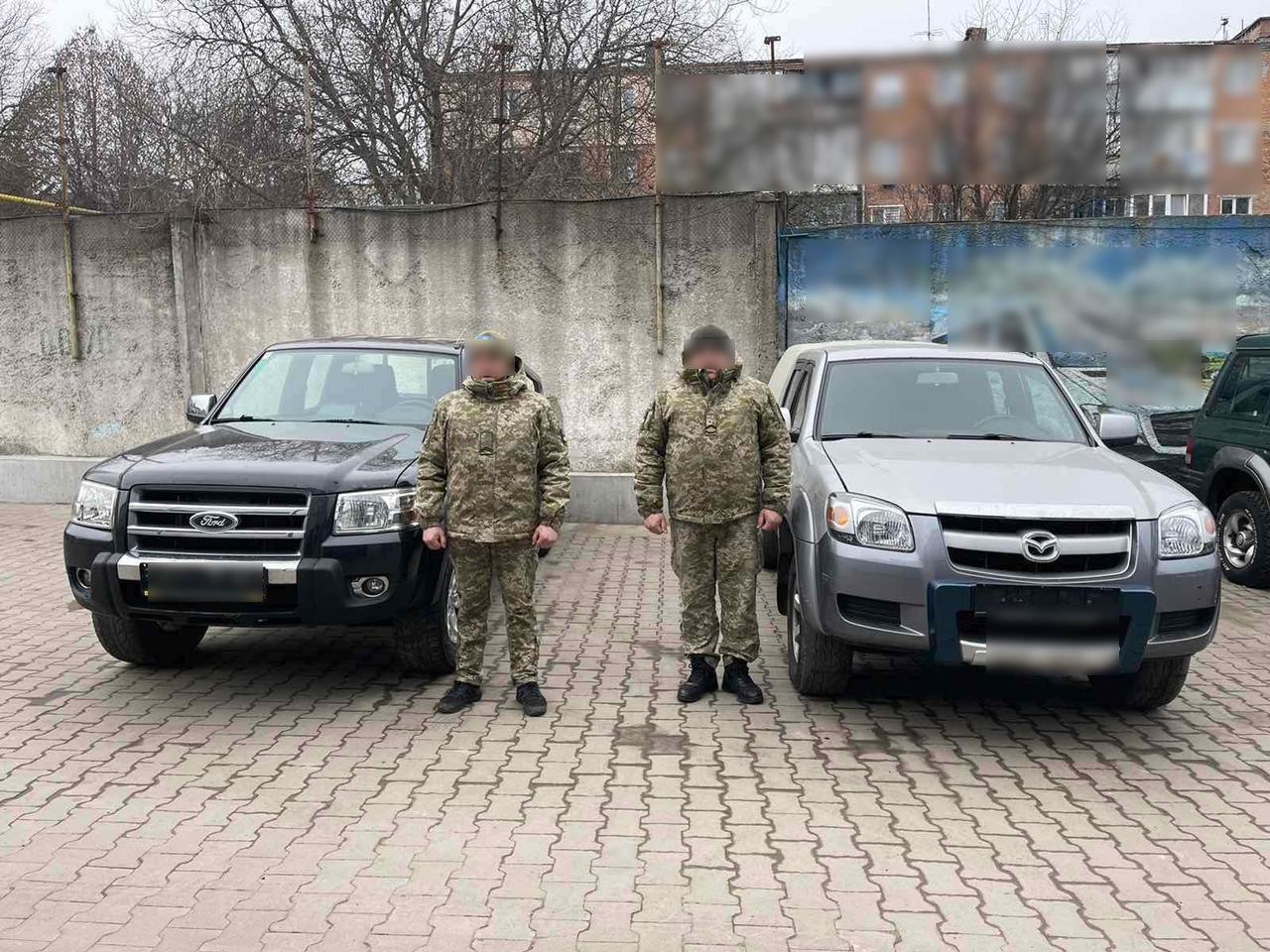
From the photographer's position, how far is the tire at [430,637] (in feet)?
18.9

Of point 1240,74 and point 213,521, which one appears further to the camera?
point 1240,74

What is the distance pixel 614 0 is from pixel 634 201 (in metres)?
7.36

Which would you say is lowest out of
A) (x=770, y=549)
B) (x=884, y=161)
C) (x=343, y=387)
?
(x=770, y=549)

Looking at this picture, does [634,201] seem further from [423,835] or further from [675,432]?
[423,835]

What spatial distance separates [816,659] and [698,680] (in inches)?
23.9

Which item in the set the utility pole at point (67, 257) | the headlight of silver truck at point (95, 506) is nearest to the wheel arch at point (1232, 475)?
the headlight of silver truck at point (95, 506)

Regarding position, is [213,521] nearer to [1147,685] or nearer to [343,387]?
[343,387]

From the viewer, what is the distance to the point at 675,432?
5.58 m

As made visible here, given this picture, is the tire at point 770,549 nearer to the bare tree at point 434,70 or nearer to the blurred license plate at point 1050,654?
the blurred license plate at point 1050,654

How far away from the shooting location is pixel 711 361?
554cm

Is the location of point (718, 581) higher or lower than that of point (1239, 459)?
lower

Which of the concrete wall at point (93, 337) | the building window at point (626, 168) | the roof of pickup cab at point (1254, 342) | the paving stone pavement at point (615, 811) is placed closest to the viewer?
the paving stone pavement at point (615, 811)

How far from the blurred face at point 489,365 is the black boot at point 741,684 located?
72.5 inches

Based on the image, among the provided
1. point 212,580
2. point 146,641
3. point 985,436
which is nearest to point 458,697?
point 212,580
